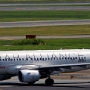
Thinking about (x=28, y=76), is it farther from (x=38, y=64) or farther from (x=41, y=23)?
(x=41, y=23)

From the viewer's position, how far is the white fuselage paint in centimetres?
4275

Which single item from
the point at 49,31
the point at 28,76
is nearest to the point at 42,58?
the point at 28,76

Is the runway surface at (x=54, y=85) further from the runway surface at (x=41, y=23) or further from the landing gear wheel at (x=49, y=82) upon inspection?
the runway surface at (x=41, y=23)

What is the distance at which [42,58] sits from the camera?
43719 millimetres

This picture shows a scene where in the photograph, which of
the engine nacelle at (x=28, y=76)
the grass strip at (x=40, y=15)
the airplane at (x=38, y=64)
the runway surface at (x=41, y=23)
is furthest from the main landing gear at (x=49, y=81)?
the grass strip at (x=40, y=15)

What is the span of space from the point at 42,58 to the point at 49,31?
49918 mm

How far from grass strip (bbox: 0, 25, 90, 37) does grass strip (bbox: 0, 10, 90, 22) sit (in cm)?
1906

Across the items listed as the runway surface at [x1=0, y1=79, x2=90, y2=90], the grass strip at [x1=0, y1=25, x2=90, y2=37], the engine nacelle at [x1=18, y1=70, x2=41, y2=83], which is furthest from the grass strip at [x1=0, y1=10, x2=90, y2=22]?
the engine nacelle at [x1=18, y1=70, x2=41, y2=83]

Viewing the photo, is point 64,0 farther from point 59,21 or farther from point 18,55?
point 18,55

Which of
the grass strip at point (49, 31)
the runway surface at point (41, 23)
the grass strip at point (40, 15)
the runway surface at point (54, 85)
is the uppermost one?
the grass strip at point (40, 15)

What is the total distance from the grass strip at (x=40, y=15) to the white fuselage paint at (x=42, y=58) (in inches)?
2864

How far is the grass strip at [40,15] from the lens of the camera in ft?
398

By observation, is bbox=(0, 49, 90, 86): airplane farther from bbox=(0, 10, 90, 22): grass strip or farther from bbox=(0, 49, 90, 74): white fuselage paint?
bbox=(0, 10, 90, 22): grass strip

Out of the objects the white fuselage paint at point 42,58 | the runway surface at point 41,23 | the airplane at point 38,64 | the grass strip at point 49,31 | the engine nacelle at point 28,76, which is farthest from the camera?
the runway surface at point 41,23
